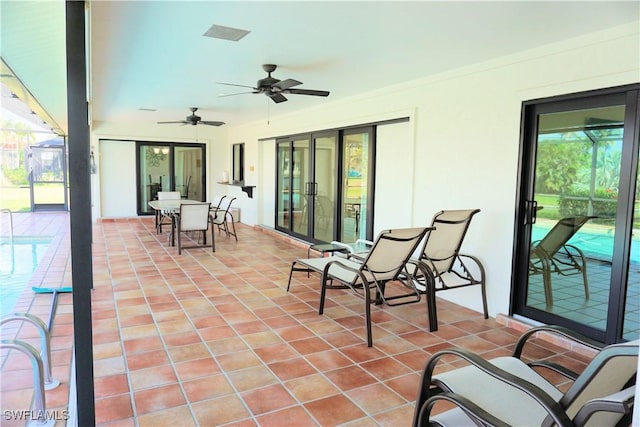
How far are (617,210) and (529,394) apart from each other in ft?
7.65

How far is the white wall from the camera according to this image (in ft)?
10.6

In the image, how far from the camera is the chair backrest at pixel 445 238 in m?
3.82

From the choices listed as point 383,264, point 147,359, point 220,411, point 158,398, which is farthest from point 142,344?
point 383,264

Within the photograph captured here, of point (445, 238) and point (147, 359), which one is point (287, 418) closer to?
point (147, 359)

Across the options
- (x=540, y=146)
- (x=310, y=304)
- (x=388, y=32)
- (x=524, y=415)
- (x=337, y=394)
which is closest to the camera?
(x=524, y=415)

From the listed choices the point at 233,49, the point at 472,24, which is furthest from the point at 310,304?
the point at 472,24

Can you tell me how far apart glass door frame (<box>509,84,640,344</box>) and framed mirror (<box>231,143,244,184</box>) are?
314 inches

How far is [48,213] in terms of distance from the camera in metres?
11.7

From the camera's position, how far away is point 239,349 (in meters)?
3.19

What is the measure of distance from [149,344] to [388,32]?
3.03 metres

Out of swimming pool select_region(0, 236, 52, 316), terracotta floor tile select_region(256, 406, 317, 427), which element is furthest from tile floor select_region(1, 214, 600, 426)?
swimming pool select_region(0, 236, 52, 316)

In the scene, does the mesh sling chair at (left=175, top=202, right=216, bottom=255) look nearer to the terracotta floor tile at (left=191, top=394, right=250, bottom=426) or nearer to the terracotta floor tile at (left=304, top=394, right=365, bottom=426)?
the terracotta floor tile at (left=191, top=394, right=250, bottom=426)

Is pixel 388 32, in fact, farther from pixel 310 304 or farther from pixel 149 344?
pixel 149 344

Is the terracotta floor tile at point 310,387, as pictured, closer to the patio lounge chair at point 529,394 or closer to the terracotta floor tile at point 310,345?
the terracotta floor tile at point 310,345
